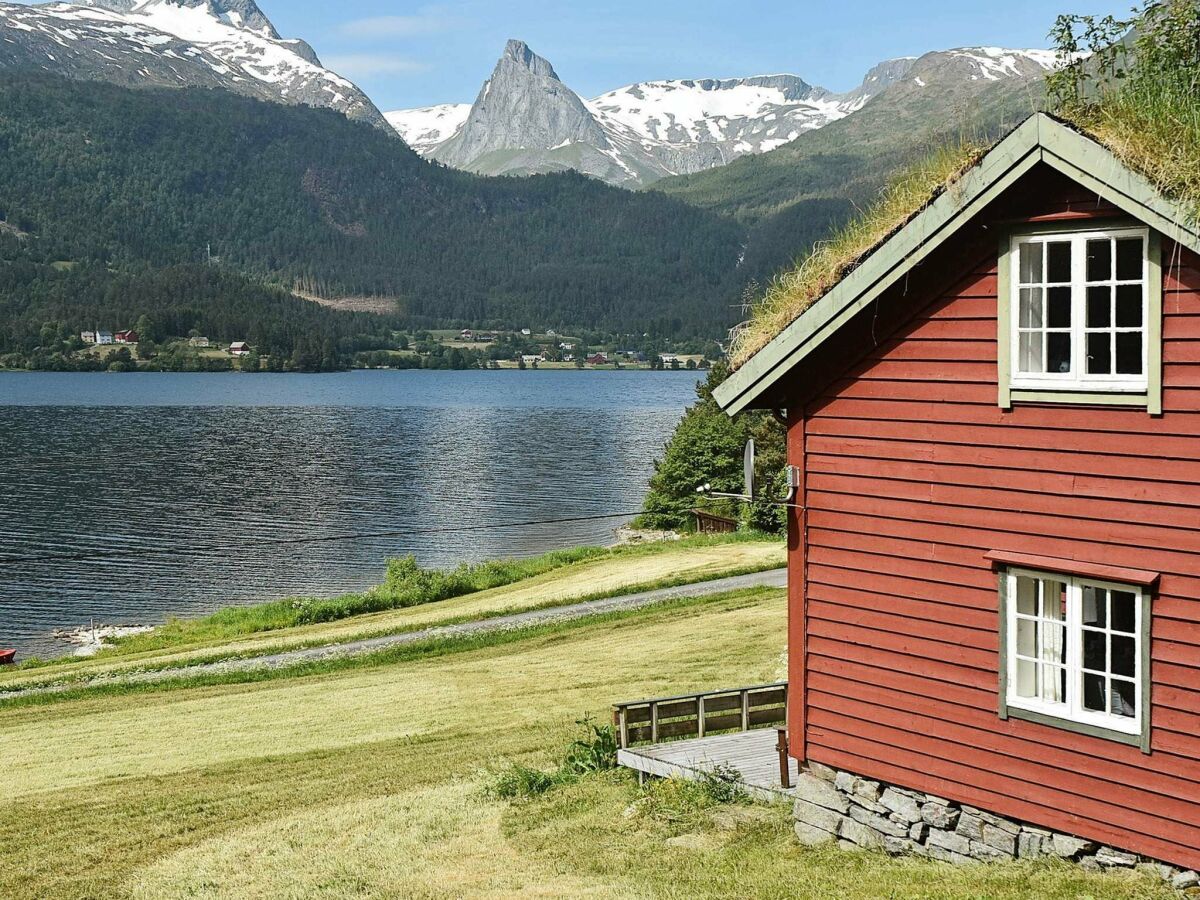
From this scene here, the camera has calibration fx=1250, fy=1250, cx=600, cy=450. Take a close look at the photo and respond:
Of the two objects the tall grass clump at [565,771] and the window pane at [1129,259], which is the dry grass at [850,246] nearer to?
the window pane at [1129,259]

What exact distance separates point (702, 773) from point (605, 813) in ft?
4.44

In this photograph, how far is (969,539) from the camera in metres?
12.6

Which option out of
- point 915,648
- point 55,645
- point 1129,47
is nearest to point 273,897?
point 915,648

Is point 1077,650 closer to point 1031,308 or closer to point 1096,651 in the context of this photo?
point 1096,651

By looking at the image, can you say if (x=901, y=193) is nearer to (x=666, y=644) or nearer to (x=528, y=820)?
(x=528, y=820)

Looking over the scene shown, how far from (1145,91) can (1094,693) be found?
5.70 meters

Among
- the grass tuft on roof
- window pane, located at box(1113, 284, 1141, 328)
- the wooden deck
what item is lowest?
the wooden deck

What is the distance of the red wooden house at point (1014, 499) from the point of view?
1118 cm

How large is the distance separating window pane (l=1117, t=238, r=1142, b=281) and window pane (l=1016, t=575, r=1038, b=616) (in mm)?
2995

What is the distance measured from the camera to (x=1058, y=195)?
1179 centimetres

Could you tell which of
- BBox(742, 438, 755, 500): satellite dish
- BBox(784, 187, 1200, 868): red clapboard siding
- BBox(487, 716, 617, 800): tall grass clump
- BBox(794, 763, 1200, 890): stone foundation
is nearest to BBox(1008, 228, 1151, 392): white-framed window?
BBox(784, 187, 1200, 868): red clapboard siding

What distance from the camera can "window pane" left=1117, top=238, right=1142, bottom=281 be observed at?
11391 millimetres

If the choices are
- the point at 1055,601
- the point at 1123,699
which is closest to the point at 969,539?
the point at 1055,601

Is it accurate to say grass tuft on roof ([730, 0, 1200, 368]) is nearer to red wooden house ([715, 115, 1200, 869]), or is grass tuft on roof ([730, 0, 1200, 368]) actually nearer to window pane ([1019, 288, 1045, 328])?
red wooden house ([715, 115, 1200, 869])
